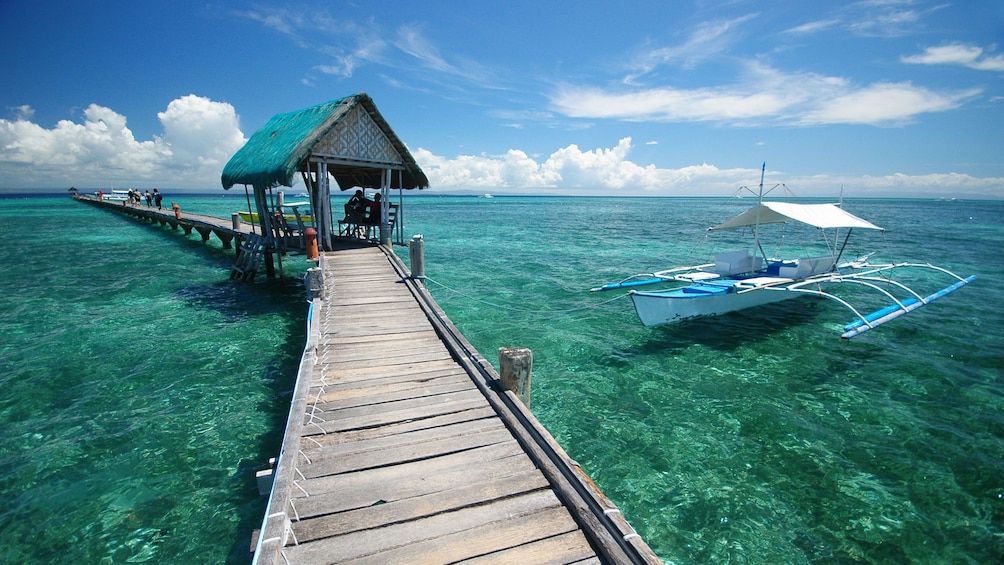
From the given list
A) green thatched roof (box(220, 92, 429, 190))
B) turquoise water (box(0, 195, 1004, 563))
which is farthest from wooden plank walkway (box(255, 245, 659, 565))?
green thatched roof (box(220, 92, 429, 190))

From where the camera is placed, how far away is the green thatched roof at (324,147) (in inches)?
478

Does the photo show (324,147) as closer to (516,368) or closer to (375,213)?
(375,213)

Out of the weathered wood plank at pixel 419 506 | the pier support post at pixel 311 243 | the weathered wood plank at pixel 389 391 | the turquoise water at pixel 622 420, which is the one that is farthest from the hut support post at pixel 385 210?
the weathered wood plank at pixel 419 506

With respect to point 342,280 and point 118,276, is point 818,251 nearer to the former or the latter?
point 342,280

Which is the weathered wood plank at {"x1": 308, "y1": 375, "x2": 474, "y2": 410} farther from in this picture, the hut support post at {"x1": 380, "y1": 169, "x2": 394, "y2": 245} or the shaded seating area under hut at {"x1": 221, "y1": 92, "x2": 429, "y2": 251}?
the hut support post at {"x1": 380, "y1": 169, "x2": 394, "y2": 245}

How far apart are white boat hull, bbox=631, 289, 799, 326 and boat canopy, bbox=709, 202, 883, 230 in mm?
2274

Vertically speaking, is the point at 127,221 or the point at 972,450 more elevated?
the point at 127,221

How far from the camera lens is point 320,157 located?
503 inches

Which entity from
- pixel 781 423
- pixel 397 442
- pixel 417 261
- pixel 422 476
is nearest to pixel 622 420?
pixel 781 423

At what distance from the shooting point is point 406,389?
583 cm

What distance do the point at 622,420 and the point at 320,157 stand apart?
11034 mm

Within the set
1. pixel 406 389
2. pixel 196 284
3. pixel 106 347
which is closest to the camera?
pixel 406 389

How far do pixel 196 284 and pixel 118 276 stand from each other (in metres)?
4.36

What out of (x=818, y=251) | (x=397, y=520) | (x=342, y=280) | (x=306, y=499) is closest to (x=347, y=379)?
(x=306, y=499)
